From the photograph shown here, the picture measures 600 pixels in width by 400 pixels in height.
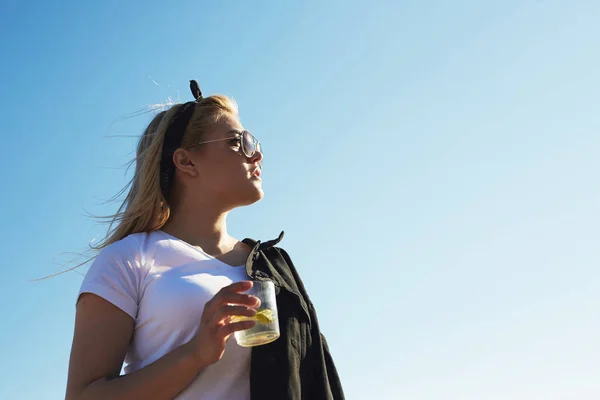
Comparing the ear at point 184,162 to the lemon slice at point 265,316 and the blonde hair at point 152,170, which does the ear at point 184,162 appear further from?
the lemon slice at point 265,316

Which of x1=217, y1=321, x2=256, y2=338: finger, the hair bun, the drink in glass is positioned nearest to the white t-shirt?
the drink in glass

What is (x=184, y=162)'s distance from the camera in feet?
16.8

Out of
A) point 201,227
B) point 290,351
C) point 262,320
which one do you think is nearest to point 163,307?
point 262,320

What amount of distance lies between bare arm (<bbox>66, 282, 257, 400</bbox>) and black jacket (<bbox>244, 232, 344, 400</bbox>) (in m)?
0.49

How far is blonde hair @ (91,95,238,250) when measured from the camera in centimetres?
482

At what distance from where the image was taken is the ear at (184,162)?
5.08 metres

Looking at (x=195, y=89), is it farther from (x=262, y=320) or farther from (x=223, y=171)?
(x=262, y=320)

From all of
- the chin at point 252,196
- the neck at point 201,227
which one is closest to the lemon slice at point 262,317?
the neck at point 201,227

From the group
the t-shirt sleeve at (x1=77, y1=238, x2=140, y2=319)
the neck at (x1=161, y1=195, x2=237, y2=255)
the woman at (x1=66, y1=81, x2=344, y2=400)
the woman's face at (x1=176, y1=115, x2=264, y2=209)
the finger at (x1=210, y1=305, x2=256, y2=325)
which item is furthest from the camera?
the woman's face at (x1=176, y1=115, x2=264, y2=209)

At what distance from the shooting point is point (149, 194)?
16.3 ft

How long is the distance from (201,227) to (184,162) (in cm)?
53

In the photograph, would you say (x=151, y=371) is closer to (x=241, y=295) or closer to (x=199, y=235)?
(x=241, y=295)

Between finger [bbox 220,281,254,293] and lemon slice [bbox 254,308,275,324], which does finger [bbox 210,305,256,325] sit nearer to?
finger [bbox 220,281,254,293]

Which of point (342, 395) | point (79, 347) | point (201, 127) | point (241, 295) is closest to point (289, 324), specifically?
point (342, 395)
